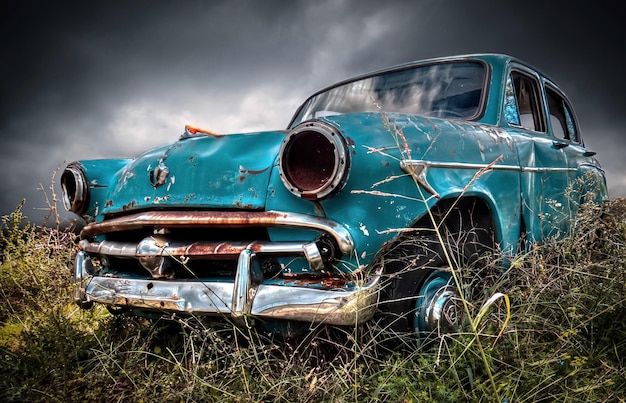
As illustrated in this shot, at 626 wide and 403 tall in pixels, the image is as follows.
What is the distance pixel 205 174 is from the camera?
213 centimetres

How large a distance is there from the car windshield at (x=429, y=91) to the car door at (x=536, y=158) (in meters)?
0.25

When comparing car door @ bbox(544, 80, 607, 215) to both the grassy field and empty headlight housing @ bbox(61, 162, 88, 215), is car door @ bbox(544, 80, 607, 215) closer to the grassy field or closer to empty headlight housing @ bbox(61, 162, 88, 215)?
the grassy field

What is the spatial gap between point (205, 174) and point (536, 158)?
79.0 inches

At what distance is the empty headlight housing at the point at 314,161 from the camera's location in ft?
5.59

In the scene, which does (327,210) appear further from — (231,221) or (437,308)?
(437,308)

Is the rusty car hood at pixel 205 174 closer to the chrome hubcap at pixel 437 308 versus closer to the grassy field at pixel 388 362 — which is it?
the grassy field at pixel 388 362

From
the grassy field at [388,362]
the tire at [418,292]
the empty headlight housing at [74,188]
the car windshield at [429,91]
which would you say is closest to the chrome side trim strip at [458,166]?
the tire at [418,292]

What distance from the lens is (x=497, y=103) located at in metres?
2.72

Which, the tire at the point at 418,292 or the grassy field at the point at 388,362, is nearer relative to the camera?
the grassy field at the point at 388,362

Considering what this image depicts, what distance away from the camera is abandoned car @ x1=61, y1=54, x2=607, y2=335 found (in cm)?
174

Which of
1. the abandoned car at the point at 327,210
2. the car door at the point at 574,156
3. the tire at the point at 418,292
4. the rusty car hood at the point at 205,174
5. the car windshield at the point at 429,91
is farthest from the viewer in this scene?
the car door at the point at 574,156

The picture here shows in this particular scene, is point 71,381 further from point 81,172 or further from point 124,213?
point 81,172

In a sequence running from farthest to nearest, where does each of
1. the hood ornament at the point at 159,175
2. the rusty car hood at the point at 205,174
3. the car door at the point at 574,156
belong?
the car door at the point at 574,156, the hood ornament at the point at 159,175, the rusty car hood at the point at 205,174

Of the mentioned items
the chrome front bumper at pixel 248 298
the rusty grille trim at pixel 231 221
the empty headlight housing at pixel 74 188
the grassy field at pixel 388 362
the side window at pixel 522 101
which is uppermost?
the side window at pixel 522 101
